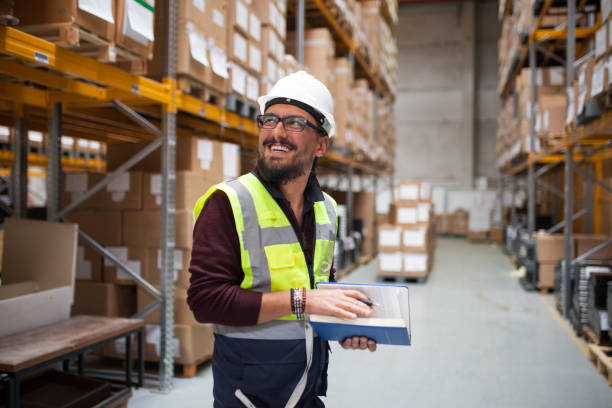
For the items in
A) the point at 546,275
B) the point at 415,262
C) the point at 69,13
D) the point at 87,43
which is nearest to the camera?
the point at 69,13

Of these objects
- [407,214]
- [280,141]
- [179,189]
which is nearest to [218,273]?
[280,141]

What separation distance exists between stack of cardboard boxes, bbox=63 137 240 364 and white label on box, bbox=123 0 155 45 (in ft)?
3.47

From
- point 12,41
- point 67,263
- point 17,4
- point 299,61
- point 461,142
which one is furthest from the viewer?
point 461,142

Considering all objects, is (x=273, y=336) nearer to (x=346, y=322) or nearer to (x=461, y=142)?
(x=346, y=322)

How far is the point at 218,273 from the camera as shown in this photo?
52.1 inches

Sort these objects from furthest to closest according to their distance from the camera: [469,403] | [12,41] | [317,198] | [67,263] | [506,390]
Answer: [506,390]
[469,403]
[67,263]
[12,41]
[317,198]

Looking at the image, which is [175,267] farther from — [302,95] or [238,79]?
[302,95]

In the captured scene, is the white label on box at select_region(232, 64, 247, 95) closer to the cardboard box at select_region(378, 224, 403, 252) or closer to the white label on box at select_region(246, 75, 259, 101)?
the white label on box at select_region(246, 75, 259, 101)

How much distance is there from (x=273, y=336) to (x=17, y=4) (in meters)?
2.36

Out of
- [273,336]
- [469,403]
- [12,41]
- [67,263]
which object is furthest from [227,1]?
[469,403]

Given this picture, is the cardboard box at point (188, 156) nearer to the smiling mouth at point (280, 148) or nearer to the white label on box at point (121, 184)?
the white label on box at point (121, 184)

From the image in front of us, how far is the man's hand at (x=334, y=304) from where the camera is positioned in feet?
4.27

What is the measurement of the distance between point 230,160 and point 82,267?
1.57 m

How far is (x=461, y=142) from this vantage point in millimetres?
19219
